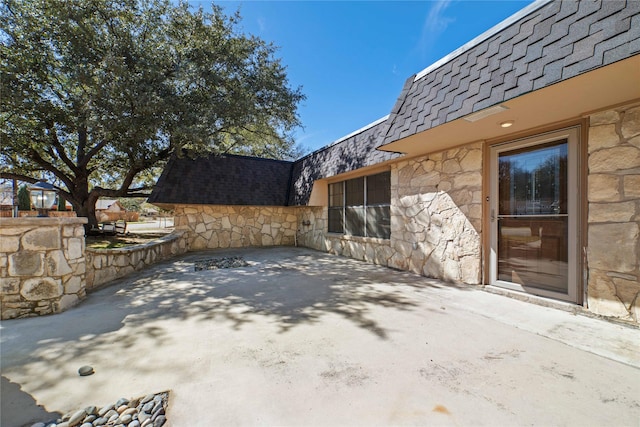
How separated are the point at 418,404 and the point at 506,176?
155 inches

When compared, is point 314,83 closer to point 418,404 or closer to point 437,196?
point 437,196

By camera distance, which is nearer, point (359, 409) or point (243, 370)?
point (359, 409)

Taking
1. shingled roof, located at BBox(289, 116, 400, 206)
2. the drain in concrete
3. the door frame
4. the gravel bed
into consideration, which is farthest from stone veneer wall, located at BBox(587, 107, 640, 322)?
the drain in concrete

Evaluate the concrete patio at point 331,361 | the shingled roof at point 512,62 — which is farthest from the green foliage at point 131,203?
the shingled roof at point 512,62

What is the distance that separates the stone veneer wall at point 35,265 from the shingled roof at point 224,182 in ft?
16.0

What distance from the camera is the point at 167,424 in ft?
5.31

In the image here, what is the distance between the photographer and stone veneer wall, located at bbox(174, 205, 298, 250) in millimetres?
9656

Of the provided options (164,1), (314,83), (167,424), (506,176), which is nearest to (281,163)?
(314,83)

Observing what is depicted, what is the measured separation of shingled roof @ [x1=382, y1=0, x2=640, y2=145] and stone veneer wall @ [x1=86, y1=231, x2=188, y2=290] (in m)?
5.77

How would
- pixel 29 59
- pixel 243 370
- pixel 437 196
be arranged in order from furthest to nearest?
pixel 29 59 → pixel 437 196 → pixel 243 370

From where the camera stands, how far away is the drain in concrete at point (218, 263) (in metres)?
6.43

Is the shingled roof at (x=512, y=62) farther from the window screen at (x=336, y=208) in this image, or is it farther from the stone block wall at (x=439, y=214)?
the window screen at (x=336, y=208)

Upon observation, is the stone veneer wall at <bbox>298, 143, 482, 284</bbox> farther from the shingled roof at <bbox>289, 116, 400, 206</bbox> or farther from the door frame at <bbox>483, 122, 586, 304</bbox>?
the shingled roof at <bbox>289, 116, 400, 206</bbox>

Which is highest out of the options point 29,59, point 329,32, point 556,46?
point 329,32
